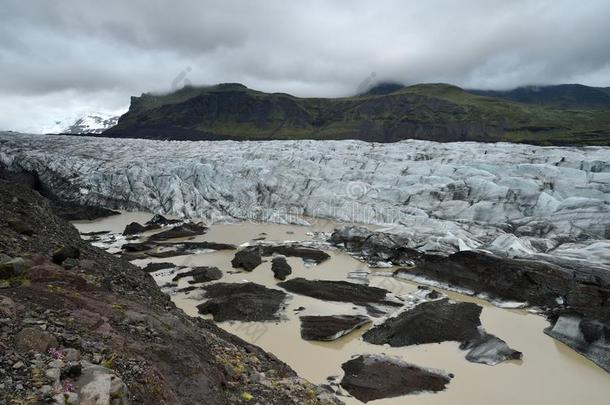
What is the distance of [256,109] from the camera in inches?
5861

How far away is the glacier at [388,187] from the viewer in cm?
2745

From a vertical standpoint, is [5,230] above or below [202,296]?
above

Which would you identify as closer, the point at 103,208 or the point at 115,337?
the point at 115,337

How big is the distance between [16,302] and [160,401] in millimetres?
2868

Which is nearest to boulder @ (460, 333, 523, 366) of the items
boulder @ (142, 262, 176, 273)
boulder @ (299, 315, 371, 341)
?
boulder @ (299, 315, 371, 341)

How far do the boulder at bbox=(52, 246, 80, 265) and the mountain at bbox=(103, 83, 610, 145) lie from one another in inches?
4140

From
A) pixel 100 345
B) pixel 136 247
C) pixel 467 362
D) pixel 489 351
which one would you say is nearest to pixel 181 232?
pixel 136 247

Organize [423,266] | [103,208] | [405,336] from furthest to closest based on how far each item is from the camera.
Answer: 1. [103,208]
2. [423,266]
3. [405,336]

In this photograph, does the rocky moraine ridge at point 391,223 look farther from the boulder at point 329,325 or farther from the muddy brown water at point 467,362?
the muddy brown water at point 467,362

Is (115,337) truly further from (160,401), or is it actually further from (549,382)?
(549,382)

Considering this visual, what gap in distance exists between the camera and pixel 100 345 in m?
6.04

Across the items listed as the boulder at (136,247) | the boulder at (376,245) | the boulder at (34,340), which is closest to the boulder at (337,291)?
the boulder at (376,245)

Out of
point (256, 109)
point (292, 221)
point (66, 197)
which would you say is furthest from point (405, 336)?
point (256, 109)

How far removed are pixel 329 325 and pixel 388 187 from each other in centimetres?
2585
